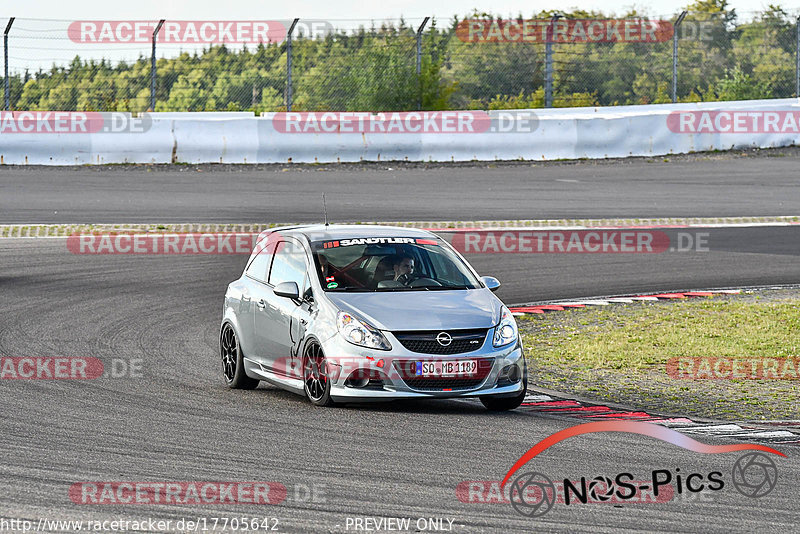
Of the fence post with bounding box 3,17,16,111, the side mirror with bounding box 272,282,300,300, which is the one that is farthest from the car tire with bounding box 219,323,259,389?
the fence post with bounding box 3,17,16,111

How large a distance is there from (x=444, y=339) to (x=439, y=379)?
0.28 m

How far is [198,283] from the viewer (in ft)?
50.6

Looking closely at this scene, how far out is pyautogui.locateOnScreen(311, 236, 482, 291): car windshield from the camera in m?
9.28

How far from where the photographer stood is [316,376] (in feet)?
28.7

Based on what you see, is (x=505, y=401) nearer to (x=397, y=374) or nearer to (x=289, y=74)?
(x=397, y=374)

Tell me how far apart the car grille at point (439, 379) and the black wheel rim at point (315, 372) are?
59cm

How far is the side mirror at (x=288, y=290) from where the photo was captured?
9.07 m

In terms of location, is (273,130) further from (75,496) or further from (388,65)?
(75,496)

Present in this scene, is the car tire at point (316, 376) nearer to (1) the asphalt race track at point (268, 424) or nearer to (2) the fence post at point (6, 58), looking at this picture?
(1) the asphalt race track at point (268, 424)

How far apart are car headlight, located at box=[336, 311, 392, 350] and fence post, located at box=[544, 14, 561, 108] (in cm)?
1989

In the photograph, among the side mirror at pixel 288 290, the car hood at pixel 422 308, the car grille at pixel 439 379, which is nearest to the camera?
the car grille at pixel 439 379

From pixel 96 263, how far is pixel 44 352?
581cm

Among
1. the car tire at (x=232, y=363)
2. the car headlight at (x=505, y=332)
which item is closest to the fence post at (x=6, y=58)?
the car tire at (x=232, y=363)

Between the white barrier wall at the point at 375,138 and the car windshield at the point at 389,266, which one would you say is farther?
the white barrier wall at the point at 375,138
